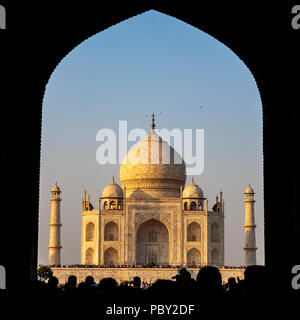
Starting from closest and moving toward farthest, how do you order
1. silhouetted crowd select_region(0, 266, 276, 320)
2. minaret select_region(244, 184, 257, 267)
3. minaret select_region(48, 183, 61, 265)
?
silhouetted crowd select_region(0, 266, 276, 320) < minaret select_region(48, 183, 61, 265) < minaret select_region(244, 184, 257, 267)

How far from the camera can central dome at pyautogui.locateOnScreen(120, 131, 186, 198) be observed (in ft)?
119

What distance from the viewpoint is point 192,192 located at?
116ft

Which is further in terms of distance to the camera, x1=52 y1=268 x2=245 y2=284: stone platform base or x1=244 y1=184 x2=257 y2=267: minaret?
x1=244 y1=184 x2=257 y2=267: minaret

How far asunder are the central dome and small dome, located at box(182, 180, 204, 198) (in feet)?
3.82

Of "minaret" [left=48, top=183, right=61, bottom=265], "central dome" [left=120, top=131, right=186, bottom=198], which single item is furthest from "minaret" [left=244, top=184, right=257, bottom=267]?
"minaret" [left=48, top=183, right=61, bottom=265]

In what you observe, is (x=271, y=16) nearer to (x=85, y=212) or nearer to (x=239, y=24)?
(x=239, y=24)

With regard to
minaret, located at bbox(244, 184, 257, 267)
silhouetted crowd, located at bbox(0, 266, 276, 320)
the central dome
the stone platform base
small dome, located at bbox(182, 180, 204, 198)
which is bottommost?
the stone platform base

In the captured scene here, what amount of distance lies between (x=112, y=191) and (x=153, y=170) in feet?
8.31

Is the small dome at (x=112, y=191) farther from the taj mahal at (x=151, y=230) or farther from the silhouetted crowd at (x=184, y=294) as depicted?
the silhouetted crowd at (x=184, y=294)

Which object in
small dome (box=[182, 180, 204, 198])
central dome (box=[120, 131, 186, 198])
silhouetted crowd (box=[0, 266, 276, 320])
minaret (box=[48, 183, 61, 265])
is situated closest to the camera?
silhouetted crowd (box=[0, 266, 276, 320])

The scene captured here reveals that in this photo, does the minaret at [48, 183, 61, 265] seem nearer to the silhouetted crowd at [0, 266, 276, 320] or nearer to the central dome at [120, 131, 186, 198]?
the central dome at [120, 131, 186, 198]

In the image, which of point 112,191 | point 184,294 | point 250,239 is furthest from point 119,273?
point 184,294
